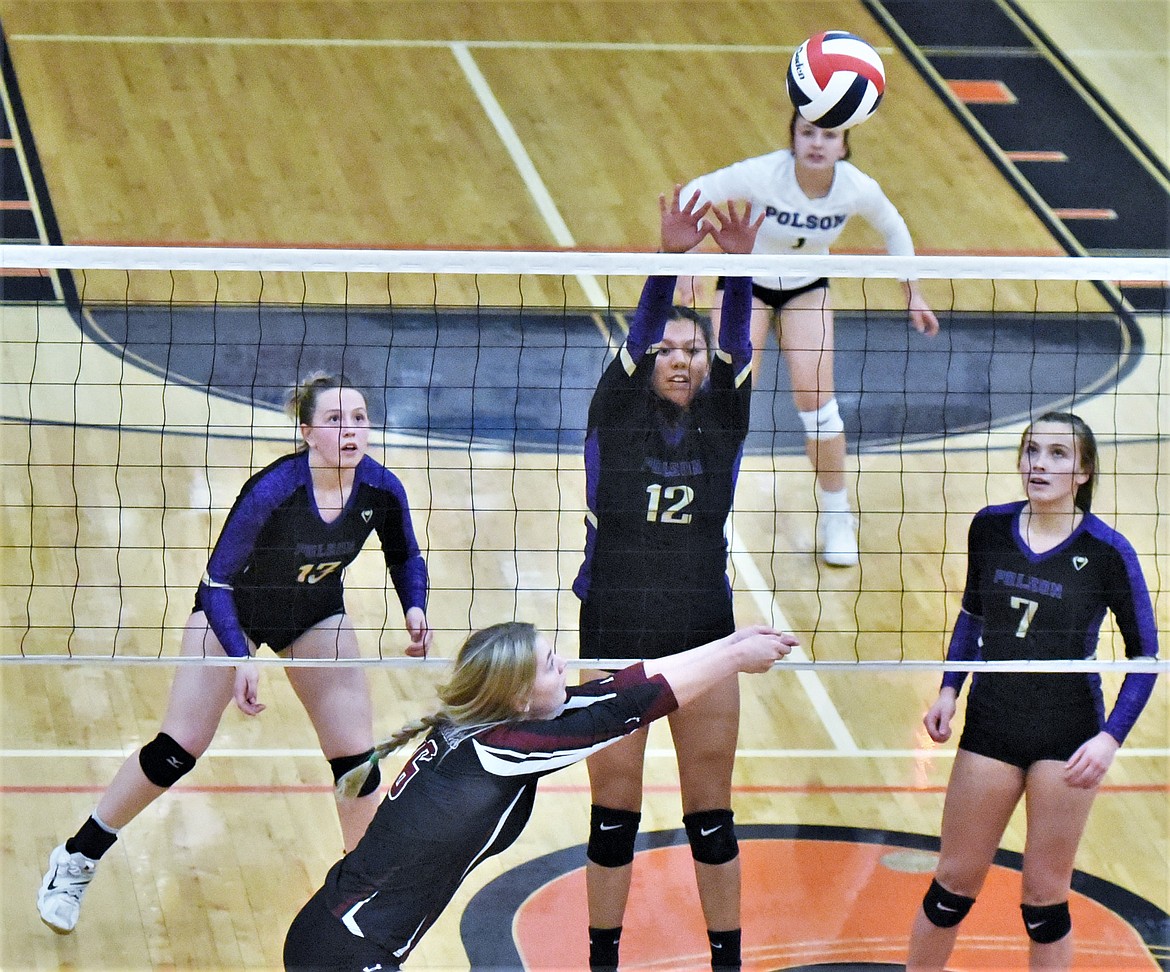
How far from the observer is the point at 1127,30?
556 inches

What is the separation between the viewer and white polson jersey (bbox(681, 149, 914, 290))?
7.98 meters

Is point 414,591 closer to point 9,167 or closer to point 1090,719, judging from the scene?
point 1090,719

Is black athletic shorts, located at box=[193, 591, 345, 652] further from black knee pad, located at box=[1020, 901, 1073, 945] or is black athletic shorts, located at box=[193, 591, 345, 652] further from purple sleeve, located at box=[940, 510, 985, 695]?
black knee pad, located at box=[1020, 901, 1073, 945]

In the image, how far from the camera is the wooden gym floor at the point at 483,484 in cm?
631

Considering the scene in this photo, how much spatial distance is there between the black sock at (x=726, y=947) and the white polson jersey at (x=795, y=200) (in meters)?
3.22

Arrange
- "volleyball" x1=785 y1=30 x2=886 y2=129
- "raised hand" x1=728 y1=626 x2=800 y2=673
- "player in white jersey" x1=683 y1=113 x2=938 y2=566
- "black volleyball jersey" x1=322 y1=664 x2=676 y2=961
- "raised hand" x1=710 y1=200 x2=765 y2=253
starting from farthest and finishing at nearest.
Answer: "player in white jersey" x1=683 y1=113 x2=938 y2=566 < "volleyball" x1=785 y1=30 x2=886 y2=129 < "raised hand" x1=710 y1=200 x2=765 y2=253 < "raised hand" x1=728 y1=626 x2=800 y2=673 < "black volleyball jersey" x1=322 y1=664 x2=676 y2=961

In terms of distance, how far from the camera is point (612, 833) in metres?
5.57

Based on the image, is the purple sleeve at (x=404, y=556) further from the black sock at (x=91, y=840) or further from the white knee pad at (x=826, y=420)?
the white knee pad at (x=826, y=420)

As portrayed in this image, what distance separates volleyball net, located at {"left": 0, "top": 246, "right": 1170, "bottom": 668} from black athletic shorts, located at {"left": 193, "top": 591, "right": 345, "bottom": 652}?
4.38 ft

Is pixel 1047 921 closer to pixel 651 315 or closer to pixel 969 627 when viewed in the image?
pixel 969 627

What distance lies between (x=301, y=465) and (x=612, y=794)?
138 centimetres

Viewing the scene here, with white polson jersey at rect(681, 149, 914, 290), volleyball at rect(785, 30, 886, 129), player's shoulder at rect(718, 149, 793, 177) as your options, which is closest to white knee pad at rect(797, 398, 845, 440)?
white polson jersey at rect(681, 149, 914, 290)

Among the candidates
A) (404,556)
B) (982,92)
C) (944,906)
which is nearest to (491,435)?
(404,556)

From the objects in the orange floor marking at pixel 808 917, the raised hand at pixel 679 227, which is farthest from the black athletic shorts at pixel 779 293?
the orange floor marking at pixel 808 917
